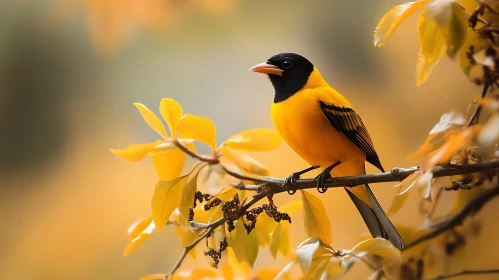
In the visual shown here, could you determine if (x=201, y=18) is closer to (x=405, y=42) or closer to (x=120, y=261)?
(x=405, y=42)

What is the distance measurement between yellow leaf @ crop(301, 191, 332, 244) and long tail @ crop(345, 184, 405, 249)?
16 cm

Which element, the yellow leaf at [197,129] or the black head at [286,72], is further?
the black head at [286,72]

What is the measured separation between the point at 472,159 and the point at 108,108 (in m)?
1.26

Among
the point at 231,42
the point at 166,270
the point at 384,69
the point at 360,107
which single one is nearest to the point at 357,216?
the point at 360,107

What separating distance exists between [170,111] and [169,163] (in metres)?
0.09

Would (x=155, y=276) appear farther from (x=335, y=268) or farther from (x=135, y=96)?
(x=135, y=96)

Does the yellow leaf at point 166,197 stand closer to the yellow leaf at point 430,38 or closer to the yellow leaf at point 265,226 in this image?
the yellow leaf at point 265,226

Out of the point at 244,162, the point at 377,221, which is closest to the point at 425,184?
the point at 244,162

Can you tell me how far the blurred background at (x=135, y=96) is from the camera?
1.57m

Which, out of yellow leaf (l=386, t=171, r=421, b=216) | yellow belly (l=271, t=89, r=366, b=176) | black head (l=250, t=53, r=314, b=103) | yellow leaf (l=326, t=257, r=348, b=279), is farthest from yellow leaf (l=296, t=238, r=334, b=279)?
black head (l=250, t=53, r=314, b=103)

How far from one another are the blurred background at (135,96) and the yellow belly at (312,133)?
1.16 feet

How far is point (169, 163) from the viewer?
869 mm

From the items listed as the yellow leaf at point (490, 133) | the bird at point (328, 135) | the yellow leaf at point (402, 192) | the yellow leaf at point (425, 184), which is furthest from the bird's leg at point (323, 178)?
the yellow leaf at point (490, 133)

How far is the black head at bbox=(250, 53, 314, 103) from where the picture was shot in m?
1.26
